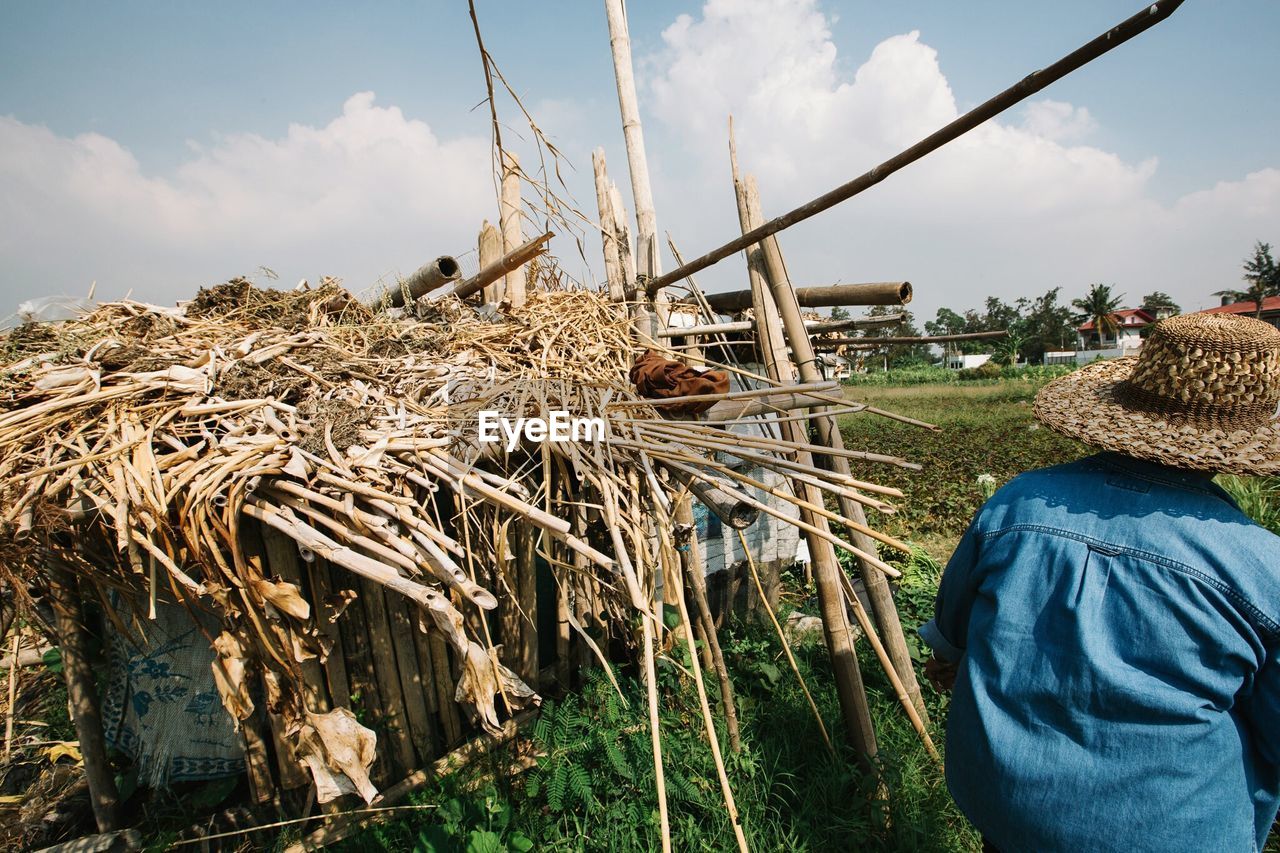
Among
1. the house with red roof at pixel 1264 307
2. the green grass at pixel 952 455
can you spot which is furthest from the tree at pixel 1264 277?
the green grass at pixel 952 455

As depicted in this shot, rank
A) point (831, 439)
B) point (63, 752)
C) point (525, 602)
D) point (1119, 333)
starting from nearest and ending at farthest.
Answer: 1. point (525, 602)
2. point (831, 439)
3. point (63, 752)
4. point (1119, 333)

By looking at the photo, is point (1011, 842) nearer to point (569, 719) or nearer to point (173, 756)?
point (569, 719)

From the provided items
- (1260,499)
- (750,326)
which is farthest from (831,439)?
(1260,499)

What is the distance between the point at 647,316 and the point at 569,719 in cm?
247

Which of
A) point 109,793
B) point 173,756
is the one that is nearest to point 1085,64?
point 173,756

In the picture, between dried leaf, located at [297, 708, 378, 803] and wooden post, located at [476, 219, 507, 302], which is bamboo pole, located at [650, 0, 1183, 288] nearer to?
wooden post, located at [476, 219, 507, 302]

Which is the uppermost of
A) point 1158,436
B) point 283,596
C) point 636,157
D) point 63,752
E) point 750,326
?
point 636,157

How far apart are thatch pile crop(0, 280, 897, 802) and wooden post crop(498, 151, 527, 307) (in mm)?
1437

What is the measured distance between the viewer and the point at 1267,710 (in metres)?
1.45

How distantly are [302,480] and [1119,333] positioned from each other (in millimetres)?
77091

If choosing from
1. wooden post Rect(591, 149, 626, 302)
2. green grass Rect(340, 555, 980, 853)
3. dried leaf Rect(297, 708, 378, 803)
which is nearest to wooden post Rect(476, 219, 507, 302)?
wooden post Rect(591, 149, 626, 302)

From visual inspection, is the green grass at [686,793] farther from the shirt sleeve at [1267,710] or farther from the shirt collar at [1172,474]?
the shirt collar at [1172,474]

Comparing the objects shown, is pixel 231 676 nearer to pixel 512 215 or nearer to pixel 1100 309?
pixel 512 215

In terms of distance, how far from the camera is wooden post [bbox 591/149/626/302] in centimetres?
423
